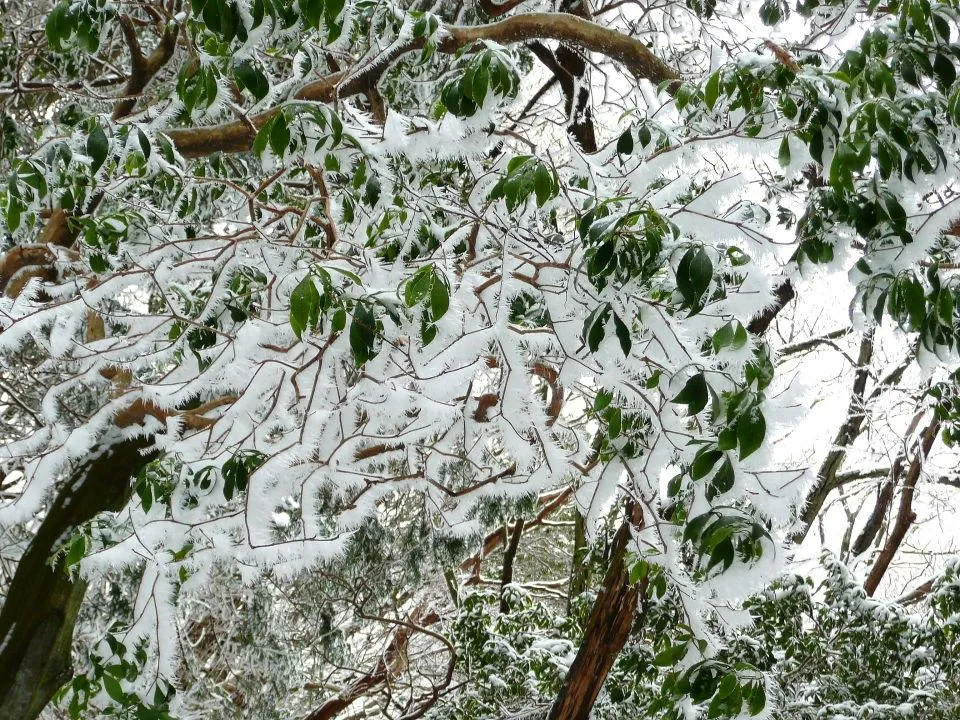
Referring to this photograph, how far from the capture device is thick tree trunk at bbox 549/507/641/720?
155 inches

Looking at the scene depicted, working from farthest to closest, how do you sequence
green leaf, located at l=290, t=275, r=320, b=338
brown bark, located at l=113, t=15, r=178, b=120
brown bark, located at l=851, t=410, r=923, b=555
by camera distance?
brown bark, located at l=851, t=410, r=923, b=555, brown bark, located at l=113, t=15, r=178, b=120, green leaf, located at l=290, t=275, r=320, b=338

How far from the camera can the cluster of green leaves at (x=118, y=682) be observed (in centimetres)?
255

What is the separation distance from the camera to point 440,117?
2332mm

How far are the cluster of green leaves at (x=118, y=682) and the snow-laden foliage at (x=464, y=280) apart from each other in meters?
0.01

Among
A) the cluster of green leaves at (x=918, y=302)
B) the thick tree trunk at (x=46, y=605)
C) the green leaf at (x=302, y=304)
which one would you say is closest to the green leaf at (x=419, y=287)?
the green leaf at (x=302, y=304)

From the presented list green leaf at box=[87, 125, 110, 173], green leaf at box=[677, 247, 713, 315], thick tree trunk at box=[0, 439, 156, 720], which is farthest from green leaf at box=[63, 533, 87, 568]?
green leaf at box=[677, 247, 713, 315]

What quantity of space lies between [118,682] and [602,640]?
2.17m

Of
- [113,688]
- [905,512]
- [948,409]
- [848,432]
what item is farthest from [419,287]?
[848,432]

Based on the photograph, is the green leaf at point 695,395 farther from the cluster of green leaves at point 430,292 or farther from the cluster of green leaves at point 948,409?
the cluster of green leaves at point 948,409

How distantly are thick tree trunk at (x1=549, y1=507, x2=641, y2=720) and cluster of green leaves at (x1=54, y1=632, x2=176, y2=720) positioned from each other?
76.2 inches

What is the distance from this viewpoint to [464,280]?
2.41 meters

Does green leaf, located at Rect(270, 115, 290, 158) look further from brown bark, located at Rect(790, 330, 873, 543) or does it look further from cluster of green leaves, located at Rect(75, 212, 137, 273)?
brown bark, located at Rect(790, 330, 873, 543)

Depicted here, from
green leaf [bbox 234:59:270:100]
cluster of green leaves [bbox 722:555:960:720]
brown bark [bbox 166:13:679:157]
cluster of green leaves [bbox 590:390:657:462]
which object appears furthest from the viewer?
cluster of green leaves [bbox 722:555:960:720]

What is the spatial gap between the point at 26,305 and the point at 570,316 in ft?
5.82
